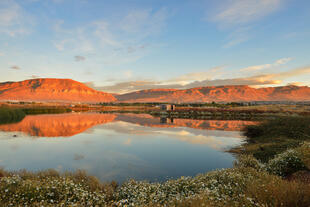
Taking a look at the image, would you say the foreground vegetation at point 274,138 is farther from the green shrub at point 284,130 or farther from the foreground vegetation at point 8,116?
the foreground vegetation at point 8,116

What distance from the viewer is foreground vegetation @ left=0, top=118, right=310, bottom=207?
572cm

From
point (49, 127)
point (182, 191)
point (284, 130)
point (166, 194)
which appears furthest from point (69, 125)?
point (284, 130)

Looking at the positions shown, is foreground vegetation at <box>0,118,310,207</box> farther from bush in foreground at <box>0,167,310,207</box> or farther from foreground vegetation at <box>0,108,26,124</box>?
foreground vegetation at <box>0,108,26,124</box>

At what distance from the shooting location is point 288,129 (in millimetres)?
23250

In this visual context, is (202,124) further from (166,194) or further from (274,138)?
(166,194)

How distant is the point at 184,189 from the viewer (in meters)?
8.28

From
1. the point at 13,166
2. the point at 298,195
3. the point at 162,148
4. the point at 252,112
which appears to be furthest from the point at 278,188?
the point at 252,112

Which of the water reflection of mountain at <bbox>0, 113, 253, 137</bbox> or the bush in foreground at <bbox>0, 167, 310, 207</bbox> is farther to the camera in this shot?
the water reflection of mountain at <bbox>0, 113, 253, 137</bbox>

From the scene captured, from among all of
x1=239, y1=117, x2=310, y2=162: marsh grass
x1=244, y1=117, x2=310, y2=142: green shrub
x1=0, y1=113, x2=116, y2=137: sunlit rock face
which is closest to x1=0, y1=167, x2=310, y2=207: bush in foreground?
x1=239, y1=117, x2=310, y2=162: marsh grass

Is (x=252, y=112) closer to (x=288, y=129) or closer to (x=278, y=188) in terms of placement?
(x=288, y=129)

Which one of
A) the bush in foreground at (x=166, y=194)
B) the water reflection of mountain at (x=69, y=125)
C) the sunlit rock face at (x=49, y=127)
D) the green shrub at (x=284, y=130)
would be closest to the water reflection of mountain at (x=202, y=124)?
the water reflection of mountain at (x=69, y=125)

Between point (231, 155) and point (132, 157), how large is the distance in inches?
354

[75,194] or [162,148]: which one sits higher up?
[75,194]

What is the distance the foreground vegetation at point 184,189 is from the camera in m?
5.72
